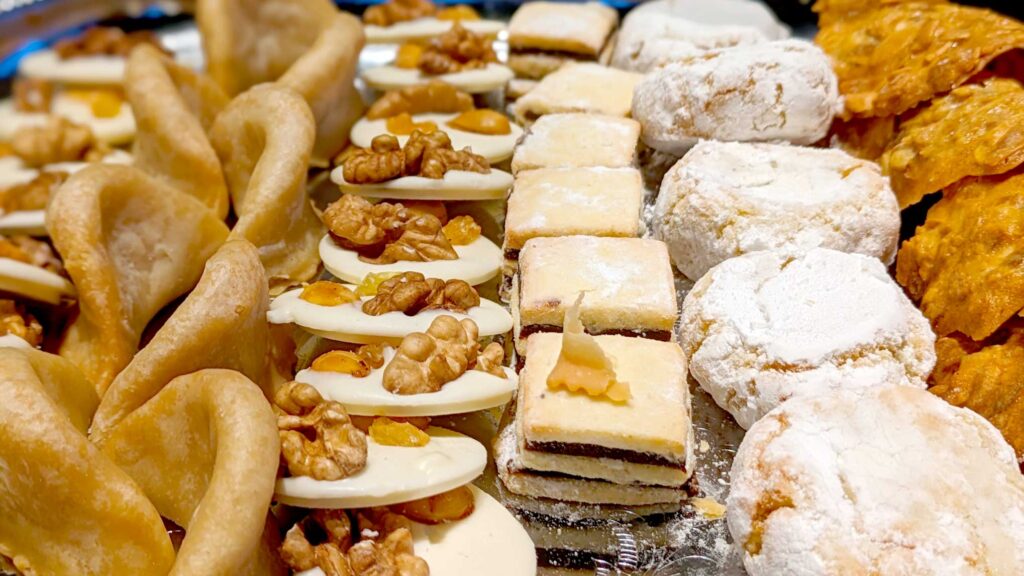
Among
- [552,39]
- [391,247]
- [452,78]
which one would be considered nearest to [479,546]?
[391,247]

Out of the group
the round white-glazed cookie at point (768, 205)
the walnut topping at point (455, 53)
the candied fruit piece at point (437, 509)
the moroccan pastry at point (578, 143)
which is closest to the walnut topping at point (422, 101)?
the walnut topping at point (455, 53)

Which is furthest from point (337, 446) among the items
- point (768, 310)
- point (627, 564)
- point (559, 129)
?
point (559, 129)

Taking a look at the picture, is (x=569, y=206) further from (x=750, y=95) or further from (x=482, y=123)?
(x=750, y=95)

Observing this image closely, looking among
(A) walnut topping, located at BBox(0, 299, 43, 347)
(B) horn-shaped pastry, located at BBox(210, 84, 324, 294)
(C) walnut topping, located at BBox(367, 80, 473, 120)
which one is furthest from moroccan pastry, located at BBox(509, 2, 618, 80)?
(A) walnut topping, located at BBox(0, 299, 43, 347)

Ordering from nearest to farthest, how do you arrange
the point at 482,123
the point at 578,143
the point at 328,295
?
1. the point at 328,295
2. the point at 578,143
3. the point at 482,123

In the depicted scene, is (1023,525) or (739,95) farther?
(739,95)

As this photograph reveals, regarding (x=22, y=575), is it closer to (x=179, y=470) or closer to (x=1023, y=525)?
(x=179, y=470)
